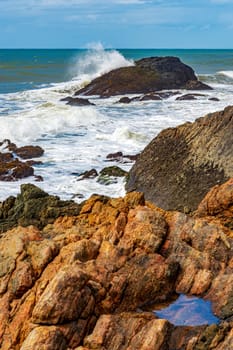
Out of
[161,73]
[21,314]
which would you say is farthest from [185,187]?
[161,73]

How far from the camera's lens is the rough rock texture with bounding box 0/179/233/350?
7387mm

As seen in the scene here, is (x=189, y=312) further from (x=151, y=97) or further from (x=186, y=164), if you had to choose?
(x=151, y=97)

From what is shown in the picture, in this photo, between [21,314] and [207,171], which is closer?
[21,314]

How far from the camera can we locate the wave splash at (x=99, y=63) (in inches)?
2461

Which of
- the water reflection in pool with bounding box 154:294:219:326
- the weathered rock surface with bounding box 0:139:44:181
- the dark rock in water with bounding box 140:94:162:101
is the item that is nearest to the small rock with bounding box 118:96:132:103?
the dark rock in water with bounding box 140:94:162:101

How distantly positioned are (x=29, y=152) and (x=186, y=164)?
36.7 feet

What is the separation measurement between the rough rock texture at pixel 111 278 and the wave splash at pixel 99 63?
168 feet

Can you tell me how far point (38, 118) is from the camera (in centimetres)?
3581

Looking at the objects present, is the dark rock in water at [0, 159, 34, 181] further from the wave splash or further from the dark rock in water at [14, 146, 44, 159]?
the wave splash

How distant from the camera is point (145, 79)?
53375mm

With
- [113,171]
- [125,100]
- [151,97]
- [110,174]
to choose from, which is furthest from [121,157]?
[151,97]

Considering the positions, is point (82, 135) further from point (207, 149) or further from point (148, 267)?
point (148, 267)

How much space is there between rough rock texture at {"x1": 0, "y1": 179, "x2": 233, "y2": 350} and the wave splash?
2010 inches

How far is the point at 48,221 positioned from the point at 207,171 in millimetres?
6042
